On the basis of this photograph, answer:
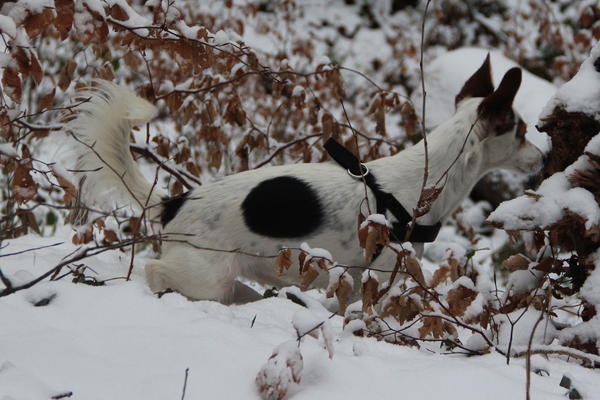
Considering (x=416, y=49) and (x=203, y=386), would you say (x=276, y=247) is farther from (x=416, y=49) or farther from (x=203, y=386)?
(x=416, y=49)

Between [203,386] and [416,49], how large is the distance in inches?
416

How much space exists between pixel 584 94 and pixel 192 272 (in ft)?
6.28

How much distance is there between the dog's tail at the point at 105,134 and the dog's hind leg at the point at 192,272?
0.96ft

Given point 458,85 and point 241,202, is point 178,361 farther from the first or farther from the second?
point 458,85

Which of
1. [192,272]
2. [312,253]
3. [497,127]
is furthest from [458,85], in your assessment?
[312,253]

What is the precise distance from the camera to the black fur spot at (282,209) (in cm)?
331

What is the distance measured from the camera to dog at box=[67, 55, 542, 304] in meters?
3.29

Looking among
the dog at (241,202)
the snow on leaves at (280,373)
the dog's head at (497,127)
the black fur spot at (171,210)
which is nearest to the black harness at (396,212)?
the dog at (241,202)

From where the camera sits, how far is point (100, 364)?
6.08ft

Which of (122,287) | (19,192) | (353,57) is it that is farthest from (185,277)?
(353,57)

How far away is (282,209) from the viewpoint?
332 cm

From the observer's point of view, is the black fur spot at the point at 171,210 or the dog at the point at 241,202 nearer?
the dog at the point at 241,202

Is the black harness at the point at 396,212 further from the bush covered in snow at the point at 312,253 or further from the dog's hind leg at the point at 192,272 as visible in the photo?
the dog's hind leg at the point at 192,272

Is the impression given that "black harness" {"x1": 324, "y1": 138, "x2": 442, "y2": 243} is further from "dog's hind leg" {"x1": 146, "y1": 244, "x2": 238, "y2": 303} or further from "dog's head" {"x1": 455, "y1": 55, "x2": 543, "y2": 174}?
"dog's hind leg" {"x1": 146, "y1": 244, "x2": 238, "y2": 303}
